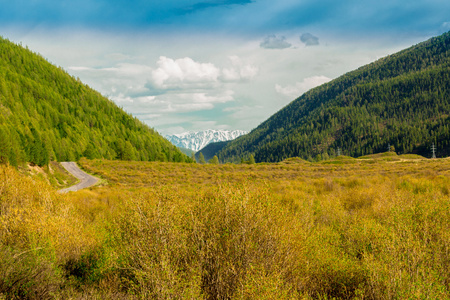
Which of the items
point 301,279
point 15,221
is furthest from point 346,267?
point 15,221

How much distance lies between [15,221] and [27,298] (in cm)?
294

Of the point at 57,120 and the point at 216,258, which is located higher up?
the point at 57,120

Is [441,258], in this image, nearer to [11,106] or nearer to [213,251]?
[213,251]

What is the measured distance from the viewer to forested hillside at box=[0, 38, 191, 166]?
60906 mm

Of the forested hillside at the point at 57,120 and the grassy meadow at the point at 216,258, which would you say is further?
the forested hillside at the point at 57,120

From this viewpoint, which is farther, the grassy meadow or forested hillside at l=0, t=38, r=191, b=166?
forested hillside at l=0, t=38, r=191, b=166

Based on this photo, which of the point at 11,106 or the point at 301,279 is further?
the point at 11,106

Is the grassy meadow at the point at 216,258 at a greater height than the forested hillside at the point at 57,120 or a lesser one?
lesser

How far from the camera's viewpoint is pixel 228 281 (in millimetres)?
5605

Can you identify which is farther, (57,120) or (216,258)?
(57,120)

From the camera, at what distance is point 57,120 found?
350 ft

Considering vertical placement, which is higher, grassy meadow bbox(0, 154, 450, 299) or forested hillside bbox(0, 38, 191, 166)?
forested hillside bbox(0, 38, 191, 166)

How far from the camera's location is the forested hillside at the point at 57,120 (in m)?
60.9

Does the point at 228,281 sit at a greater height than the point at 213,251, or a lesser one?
lesser
